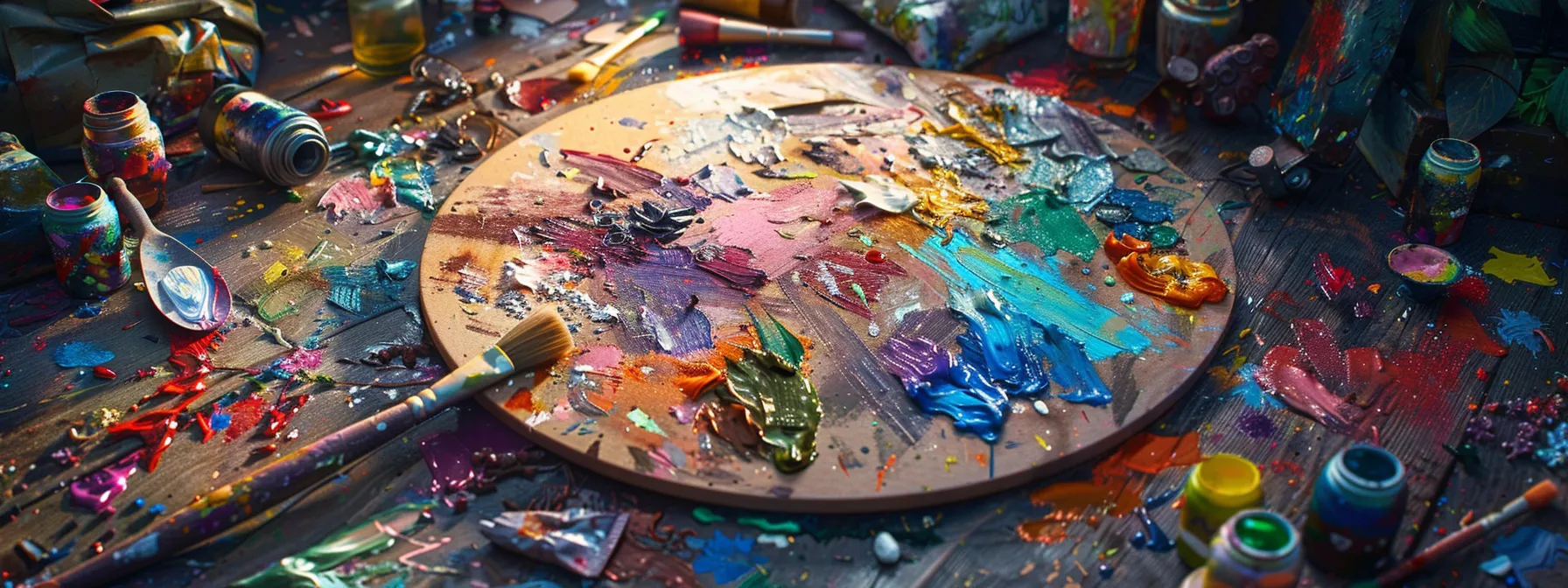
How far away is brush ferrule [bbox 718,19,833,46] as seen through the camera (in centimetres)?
477

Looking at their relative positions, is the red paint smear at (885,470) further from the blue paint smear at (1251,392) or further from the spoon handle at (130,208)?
the spoon handle at (130,208)

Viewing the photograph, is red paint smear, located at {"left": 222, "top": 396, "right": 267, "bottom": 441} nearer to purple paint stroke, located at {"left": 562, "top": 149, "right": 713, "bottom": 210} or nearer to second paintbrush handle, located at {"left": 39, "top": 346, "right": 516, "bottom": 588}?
second paintbrush handle, located at {"left": 39, "top": 346, "right": 516, "bottom": 588}

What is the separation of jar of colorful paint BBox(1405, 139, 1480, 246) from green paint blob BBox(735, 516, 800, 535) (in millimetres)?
2208

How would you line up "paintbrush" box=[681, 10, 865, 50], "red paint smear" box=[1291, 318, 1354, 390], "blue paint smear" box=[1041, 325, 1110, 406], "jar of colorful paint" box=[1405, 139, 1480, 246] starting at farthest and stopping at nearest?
"paintbrush" box=[681, 10, 865, 50], "jar of colorful paint" box=[1405, 139, 1480, 246], "red paint smear" box=[1291, 318, 1354, 390], "blue paint smear" box=[1041, 325, 1110, 406]

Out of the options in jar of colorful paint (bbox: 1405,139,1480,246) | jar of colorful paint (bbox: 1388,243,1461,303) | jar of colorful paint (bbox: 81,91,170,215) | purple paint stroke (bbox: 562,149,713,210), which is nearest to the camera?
jar of colorful paint (bbox: 1388,243,1461,303)

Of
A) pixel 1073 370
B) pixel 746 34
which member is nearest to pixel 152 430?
pixel 1073 370

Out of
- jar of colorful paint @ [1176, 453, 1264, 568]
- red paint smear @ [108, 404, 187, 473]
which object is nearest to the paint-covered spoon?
red paint smear @ [108, 404, 187, 473]

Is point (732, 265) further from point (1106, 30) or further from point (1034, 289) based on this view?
point (1106, 30)

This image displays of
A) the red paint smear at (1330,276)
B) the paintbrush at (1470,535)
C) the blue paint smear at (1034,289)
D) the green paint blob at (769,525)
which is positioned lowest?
the red paint smear at (1330,276)

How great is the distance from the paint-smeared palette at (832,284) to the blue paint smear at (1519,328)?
74 centimetres

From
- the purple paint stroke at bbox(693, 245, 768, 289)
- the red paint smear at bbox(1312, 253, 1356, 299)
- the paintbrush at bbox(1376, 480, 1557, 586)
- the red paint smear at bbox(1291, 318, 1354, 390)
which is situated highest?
the purple paint stroke at bbox(693, 245, 768, 289)

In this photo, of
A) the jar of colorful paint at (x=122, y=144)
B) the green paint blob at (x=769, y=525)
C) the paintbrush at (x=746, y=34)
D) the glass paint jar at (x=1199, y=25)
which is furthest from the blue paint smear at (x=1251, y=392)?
the jar of colorful paint at (x=122, y=144)

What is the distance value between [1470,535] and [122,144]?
375 cm

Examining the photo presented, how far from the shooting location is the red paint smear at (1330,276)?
344 centimetres
